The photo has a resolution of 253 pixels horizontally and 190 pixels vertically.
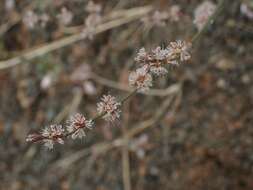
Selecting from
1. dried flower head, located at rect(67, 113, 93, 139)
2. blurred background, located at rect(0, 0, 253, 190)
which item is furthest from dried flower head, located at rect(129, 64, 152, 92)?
blurred background, located at rect(0, 0, 253, 190)

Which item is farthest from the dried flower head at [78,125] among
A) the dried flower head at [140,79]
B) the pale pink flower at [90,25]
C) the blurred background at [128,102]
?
the blurred background at [128,102]

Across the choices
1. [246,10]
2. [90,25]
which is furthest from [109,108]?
[246,10]

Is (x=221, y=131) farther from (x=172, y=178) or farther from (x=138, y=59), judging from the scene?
(x=138, y=59)

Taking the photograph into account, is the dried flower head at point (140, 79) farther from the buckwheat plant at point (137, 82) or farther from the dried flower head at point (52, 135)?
the dried flower head at point (52, 135)

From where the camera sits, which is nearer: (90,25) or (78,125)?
(78,125)

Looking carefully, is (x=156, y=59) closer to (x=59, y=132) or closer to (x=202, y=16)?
(x=59, y=132)

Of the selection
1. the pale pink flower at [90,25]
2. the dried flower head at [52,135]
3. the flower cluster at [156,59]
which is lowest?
the dried flower head at [52,135]
